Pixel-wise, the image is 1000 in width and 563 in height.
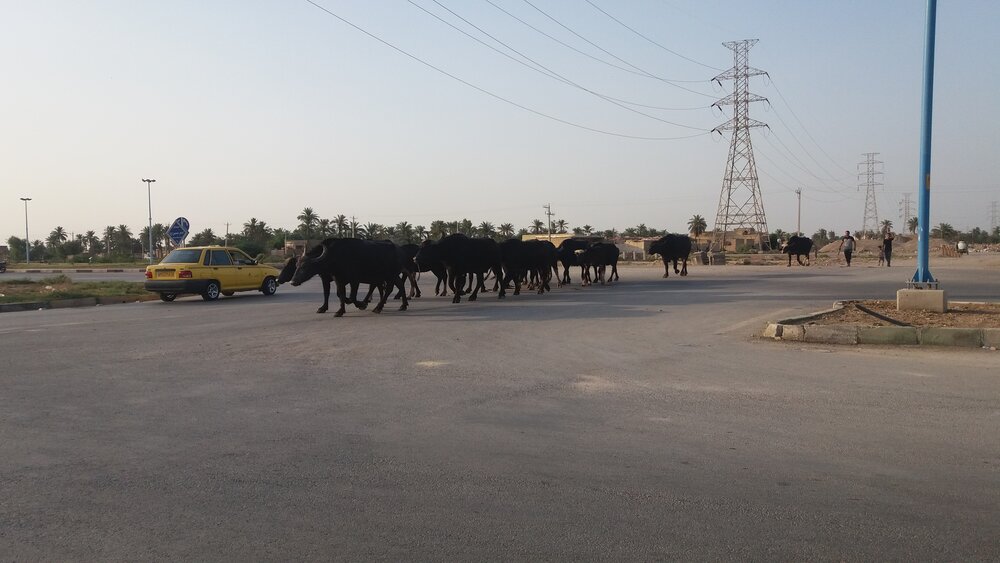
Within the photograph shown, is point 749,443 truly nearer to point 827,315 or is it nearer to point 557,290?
point 827,315

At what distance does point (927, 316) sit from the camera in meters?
13.5

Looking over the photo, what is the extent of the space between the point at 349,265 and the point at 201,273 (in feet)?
26.9

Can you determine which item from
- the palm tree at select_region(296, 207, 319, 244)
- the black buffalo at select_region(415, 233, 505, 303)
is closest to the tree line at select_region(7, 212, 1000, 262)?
the palm tree at select_region(296, 207, 319, 244)

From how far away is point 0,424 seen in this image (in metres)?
7.07

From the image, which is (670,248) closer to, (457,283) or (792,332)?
(457,283)

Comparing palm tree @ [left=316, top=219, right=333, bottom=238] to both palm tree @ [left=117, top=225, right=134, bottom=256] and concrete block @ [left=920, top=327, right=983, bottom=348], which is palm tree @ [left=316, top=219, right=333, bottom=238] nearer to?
palm tree @ [left=117, top=225, right=134, bottom=256]

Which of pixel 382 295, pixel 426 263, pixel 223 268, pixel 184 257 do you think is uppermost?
pixel 184 257

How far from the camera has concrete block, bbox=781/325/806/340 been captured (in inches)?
484

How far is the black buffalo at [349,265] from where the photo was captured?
1759cm

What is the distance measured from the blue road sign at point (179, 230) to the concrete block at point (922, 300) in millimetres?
24334

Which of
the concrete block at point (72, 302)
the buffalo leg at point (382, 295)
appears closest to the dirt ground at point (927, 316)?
the buffalo leg at point (382, 295)

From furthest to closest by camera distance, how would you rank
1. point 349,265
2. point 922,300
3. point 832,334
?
1. point 349,265
2. point 922,300
3. point 832,334

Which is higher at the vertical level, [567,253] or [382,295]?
[567,253]

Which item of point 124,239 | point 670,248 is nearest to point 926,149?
point 670,248
